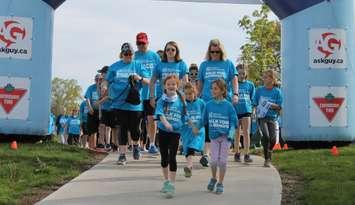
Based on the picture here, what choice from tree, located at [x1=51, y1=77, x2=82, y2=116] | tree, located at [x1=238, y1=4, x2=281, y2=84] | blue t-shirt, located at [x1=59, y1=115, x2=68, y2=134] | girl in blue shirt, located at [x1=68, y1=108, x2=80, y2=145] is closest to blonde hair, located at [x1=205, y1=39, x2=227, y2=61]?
girl in blue shirt, located at [x1=68, y1=108, x2=80, y2=145]

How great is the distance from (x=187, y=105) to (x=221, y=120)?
1077mm

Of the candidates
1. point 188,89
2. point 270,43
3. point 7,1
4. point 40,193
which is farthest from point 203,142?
point 270,43

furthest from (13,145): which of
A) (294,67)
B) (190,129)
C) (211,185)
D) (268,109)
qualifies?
(294,67)

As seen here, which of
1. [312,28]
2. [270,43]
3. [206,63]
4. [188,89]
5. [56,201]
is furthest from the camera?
[270,43]

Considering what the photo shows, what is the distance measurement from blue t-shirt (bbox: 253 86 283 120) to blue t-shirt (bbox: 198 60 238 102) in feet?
3.20

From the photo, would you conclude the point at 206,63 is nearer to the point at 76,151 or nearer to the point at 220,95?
the point at 220,95

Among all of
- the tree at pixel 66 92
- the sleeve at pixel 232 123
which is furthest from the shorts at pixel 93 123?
the tree at pixel 66 92

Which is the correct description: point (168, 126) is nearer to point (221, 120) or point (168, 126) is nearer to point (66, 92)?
point (221, 120)

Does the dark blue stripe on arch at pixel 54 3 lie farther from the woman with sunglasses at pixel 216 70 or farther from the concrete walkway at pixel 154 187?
the woman with sunglasses at pixel 216 70

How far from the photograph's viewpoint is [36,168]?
28.3ft

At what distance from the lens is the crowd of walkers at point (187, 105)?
7.62 metres

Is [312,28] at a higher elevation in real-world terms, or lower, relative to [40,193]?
higher

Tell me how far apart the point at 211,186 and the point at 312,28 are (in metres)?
5.38

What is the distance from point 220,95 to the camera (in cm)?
767
